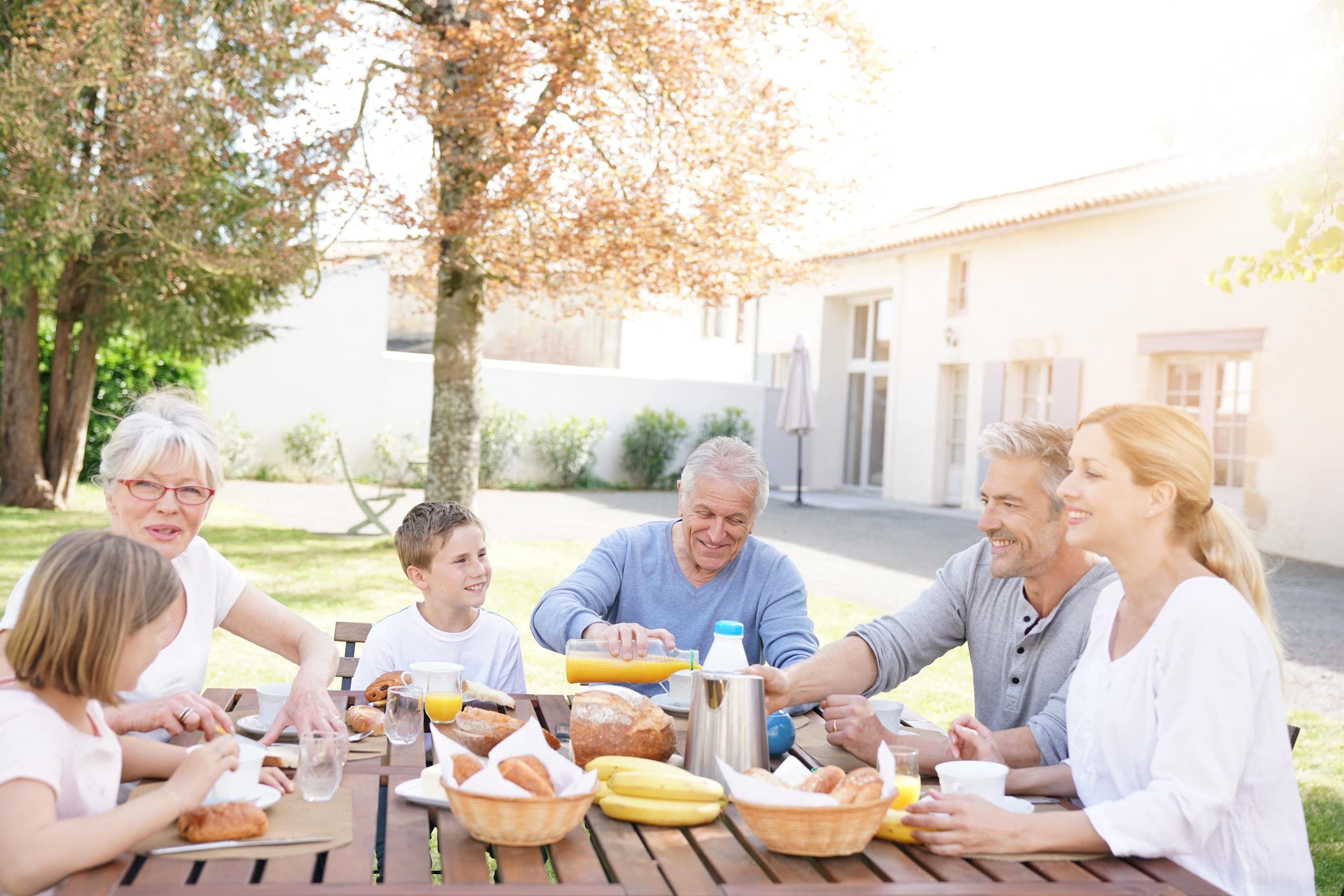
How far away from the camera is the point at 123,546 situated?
5.79 ft

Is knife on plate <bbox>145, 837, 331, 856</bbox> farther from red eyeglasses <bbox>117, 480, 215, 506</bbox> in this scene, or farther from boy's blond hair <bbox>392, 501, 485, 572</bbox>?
boy's blond hair <bbox>392, 501, 485, 572</bbox>

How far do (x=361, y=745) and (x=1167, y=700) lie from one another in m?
1.52

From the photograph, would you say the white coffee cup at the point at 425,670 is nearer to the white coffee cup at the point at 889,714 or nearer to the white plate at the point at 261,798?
the white plate at the point at 261,798

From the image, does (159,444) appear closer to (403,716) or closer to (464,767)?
(403,716)

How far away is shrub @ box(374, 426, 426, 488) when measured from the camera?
18.5 metres

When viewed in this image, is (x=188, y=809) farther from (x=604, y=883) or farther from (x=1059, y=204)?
(x=1059, y=204)

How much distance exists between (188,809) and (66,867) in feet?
0.67

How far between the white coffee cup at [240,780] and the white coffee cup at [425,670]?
577mm

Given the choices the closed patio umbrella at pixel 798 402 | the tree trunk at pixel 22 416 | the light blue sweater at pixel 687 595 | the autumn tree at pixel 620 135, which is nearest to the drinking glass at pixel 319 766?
the light blue sweater at pixel 687 595

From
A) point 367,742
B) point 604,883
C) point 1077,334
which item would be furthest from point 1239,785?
point 1077,334

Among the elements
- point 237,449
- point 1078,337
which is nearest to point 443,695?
point 1078,337

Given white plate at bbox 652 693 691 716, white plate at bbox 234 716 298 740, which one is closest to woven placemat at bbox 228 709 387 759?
white plate at bbox 234 716 298 740

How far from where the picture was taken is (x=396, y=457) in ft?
61.3

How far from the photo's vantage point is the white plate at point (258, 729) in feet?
8.09
